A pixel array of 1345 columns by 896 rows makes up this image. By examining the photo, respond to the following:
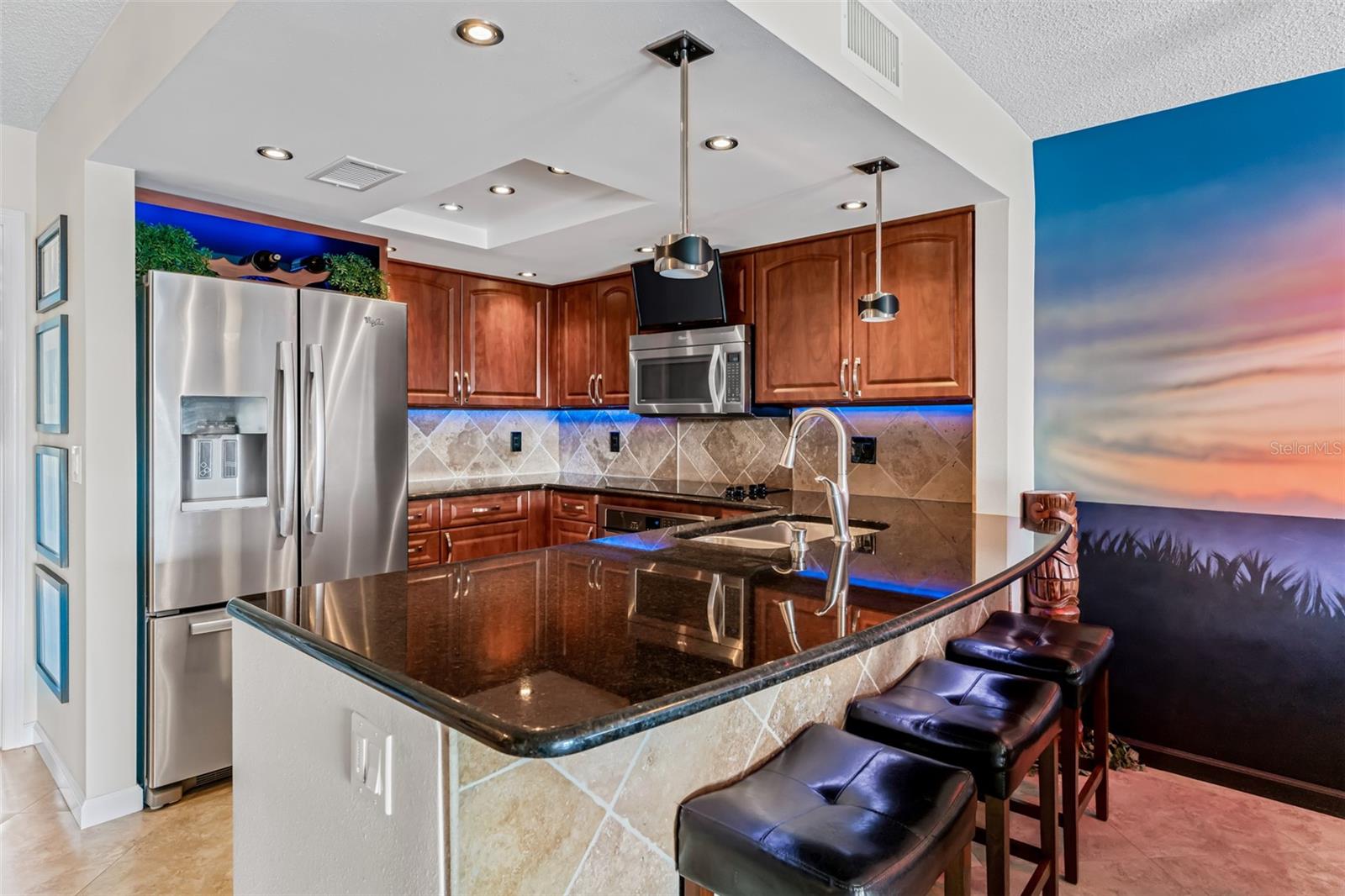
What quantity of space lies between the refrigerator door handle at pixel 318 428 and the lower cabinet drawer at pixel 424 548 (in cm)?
93

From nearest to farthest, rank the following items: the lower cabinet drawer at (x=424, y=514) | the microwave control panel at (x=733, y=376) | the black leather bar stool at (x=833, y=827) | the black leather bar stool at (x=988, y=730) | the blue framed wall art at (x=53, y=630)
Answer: the black leather bar stool at (x=833, y=827)
the black leather bar stool at (x=988, y=730)
the blue framed wall art at (x=53, y=630)
the microwave control panel at (x=733, y=376)
the lower cabinet drawer at (x=424, y=514)

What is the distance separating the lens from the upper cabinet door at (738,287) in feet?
12.0

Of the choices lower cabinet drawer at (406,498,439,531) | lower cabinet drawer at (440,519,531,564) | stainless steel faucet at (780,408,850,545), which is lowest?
lower cabinet drawer at (440,519,531,564)

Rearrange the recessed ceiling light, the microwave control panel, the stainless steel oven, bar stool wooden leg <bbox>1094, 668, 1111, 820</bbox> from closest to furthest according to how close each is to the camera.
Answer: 1. the stainless steel oven
2. the recessed ceiling light
3. bar stool wooden leg <bbox>1094, 668, 1111, 820</bbox>
4. the microwave control panel

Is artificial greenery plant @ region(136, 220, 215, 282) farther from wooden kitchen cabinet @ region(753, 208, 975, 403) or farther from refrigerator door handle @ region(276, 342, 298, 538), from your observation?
wooden kitchen cabinet @ region(753, 208, 975, 403)

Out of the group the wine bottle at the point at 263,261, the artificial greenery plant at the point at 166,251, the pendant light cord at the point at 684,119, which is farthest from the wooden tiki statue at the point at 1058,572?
the artificial greenery plant at the point at 166,251

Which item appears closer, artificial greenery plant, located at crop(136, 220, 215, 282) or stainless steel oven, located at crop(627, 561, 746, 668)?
stainless steel oven, located at crop(627, 561, 746, 668)

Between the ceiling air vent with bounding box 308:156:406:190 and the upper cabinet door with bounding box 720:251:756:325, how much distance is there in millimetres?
1670

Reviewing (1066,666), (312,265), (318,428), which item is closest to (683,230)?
(1066,666)

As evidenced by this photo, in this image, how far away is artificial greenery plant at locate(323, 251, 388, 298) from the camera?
3.09m

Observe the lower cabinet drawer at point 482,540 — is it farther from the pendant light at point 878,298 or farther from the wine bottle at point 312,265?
the pendant light at point 878,298

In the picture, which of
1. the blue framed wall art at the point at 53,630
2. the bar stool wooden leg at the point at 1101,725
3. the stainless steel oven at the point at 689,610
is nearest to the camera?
the stainless steel oven at the point at 689,610

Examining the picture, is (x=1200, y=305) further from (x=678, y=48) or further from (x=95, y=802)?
(x=95, y=802)

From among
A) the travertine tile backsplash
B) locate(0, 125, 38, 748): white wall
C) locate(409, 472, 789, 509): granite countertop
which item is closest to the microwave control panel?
the travertine tile backsplash
